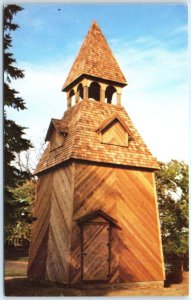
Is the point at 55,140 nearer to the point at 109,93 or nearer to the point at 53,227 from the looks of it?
the point at 109,93

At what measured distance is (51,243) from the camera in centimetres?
1459

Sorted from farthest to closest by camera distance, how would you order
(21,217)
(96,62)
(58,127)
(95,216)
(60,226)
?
1. (96,62)
2. (58,127)
3. (60,226)
4. (95,216)
5. (21,217)

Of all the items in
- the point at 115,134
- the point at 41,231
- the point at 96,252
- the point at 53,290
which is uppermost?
the point at 115,134

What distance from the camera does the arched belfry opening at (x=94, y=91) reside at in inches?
662

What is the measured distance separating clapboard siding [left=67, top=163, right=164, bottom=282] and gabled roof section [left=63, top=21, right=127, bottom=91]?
12.1ft

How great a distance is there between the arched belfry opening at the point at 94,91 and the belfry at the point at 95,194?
5.7 inches

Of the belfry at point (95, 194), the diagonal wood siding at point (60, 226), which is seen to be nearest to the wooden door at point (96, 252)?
the belfry at point (95, 194)

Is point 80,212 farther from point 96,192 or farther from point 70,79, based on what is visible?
point 70,79

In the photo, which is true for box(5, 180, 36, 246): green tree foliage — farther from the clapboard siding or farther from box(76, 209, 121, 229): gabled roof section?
the clapboard siding

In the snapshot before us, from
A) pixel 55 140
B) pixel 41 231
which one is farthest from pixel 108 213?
pixel 55 140

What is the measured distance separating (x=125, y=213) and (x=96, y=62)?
233 inches

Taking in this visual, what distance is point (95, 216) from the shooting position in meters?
14.0

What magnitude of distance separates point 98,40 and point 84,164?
17.7 ft

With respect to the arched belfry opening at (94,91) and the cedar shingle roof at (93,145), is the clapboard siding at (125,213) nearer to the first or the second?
the cedar shingle roof at (93,145)
